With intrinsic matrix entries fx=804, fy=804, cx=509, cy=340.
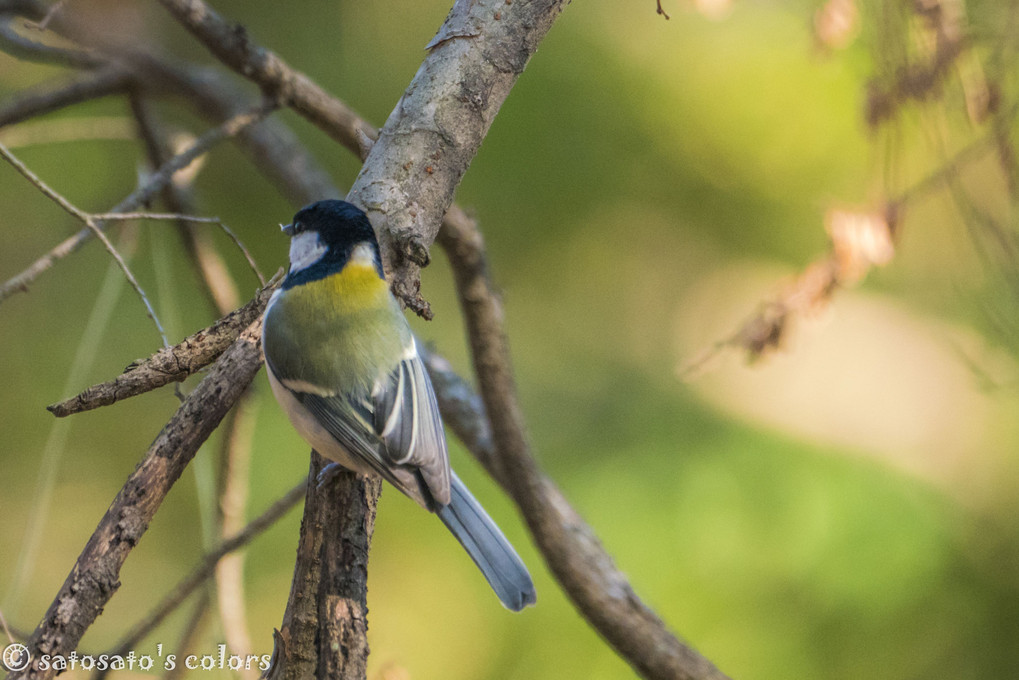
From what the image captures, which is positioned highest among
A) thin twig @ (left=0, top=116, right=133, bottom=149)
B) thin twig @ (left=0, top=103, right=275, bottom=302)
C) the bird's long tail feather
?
thin twig @ (left=0, top=116, right=133, bottom=149)

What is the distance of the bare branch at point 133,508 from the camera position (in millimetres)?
639

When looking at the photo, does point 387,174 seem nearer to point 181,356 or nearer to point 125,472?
point 181,356

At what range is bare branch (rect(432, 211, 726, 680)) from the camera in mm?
1192

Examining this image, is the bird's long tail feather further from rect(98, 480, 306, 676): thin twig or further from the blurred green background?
the blurred green background

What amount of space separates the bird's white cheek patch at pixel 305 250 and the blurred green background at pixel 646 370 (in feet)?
3.67

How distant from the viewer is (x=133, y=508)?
0.69 metres

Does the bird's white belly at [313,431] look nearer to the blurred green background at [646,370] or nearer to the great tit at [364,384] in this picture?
the great tit at [364,384]

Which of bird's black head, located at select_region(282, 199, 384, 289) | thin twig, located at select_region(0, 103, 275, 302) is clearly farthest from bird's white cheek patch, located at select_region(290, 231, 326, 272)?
thin twig, located at select_region(0, 103, 275, 302)

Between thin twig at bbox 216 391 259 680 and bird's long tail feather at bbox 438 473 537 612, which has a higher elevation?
thin twig at bbox 216 391 259 680

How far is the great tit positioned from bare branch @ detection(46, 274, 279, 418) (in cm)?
5

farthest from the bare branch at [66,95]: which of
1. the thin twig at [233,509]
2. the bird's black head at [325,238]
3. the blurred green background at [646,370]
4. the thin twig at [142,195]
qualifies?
the bird's black head at [325,238]

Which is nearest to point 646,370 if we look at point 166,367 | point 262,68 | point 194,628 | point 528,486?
point 528,486

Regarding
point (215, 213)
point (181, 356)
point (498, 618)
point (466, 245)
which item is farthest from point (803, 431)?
point (181, 356)

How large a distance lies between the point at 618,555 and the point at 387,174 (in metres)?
1.63
